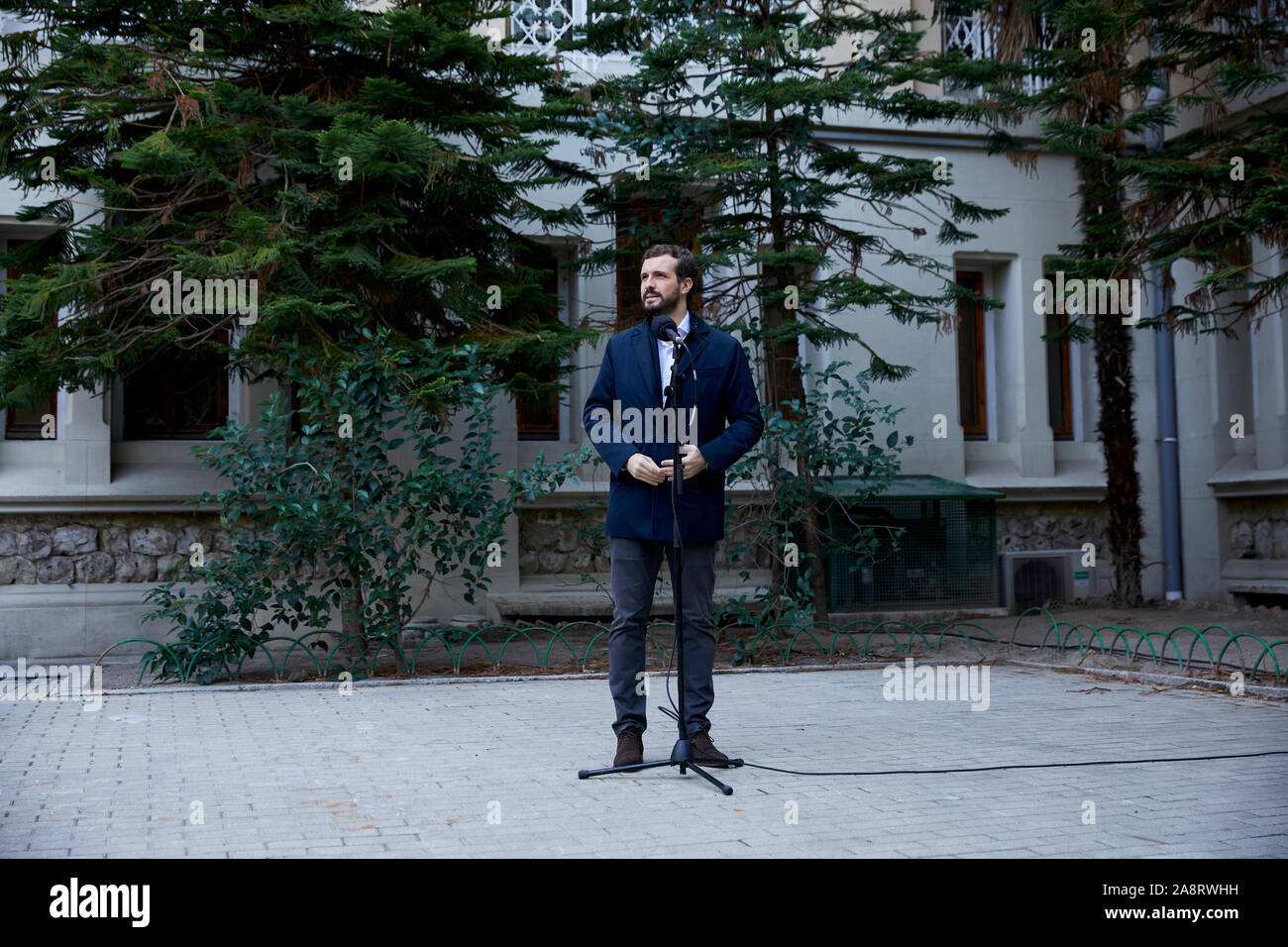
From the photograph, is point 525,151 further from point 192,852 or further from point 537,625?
point 192,852

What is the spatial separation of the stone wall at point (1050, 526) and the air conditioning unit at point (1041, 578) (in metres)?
0.31

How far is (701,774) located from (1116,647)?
6.24 metres

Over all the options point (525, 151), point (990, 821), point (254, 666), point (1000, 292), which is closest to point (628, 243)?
point (525, 151)

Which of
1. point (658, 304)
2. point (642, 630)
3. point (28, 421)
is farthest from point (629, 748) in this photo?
point (28, 421)

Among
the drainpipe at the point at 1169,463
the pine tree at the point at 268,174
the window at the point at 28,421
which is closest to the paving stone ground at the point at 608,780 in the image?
the pine tree at the point at 268,174

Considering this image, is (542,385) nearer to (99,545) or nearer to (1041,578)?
(99,545)

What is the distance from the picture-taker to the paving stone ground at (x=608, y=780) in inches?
158

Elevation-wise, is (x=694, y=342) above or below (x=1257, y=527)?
above

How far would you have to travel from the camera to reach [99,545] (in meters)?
11.7

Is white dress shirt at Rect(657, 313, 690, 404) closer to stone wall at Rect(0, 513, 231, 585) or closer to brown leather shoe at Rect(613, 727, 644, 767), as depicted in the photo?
brown leather shoe at Rect(613, 727, 644, 767)

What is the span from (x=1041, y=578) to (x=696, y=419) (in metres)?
10.3

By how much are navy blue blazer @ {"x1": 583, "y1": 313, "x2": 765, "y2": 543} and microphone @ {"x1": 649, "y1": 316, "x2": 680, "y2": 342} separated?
0.59 ft

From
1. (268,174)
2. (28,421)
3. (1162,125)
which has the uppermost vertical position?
(1162,125)

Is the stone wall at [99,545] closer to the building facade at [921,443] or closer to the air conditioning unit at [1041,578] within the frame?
the building facade at [921,443]
